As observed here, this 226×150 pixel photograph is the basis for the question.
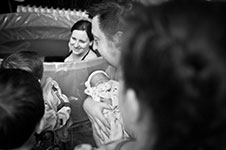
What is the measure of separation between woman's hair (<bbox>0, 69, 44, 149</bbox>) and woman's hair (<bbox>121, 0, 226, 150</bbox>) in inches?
13.0

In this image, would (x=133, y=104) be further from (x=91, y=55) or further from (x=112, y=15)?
(x=91, y=55)

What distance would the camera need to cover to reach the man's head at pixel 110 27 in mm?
1071

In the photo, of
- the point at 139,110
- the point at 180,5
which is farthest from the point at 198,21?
the point at 139,110

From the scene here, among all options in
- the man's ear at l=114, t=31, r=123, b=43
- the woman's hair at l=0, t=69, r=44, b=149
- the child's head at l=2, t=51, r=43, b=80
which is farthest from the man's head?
the woman's hair at l=0, t=69, r=44, b=149

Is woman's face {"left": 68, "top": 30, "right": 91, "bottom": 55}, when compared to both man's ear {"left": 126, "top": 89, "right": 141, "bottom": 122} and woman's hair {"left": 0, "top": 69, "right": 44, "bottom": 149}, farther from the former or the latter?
man's ear {"left": 126, "top": 89, "right": 141, "bottom": 122}

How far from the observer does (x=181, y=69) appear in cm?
38

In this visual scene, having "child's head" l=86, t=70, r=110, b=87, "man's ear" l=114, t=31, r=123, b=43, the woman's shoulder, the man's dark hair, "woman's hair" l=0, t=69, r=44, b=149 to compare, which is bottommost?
"child's head" l=86, t=70, r=110, b=87

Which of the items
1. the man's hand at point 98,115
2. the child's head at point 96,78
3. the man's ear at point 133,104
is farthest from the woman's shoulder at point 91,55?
the man's ear at point 133,104

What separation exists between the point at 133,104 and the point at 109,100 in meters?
0.66

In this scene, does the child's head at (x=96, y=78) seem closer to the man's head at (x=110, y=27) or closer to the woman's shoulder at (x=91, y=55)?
the man's head at (x=110, y=27)

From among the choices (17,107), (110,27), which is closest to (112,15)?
(110,27)

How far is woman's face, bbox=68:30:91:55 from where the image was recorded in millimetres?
1655

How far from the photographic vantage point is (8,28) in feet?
6.43

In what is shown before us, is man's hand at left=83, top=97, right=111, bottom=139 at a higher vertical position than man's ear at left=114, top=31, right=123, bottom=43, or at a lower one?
lower
